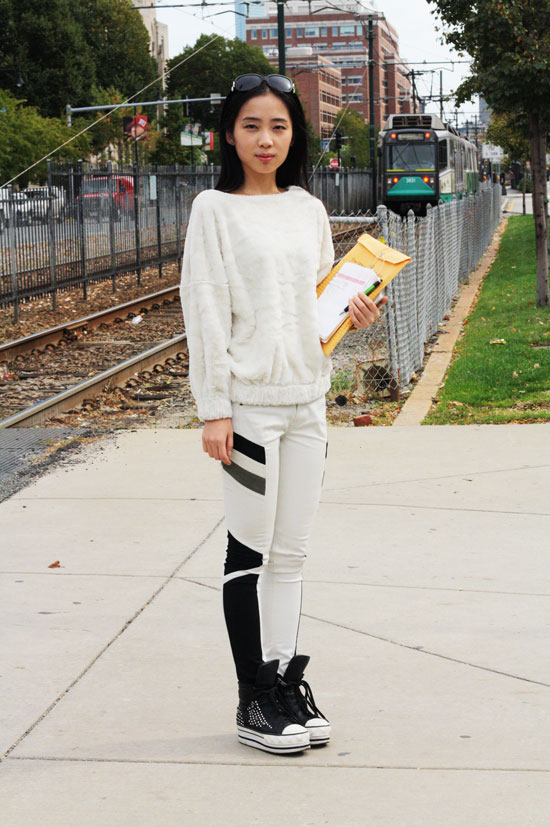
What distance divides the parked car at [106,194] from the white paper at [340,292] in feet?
56.8

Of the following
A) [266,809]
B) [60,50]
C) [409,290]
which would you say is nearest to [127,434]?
[409,290]

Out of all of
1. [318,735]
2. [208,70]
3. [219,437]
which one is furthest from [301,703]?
[208,70]

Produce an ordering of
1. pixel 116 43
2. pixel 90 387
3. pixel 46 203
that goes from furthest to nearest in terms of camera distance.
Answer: pixel 116 43 < pixel 46 203 < pixel 90 387

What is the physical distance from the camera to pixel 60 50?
232 ft

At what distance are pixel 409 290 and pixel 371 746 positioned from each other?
798 cm

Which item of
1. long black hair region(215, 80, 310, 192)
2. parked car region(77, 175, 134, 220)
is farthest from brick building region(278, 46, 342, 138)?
long black hair region(215, 80, 310, 192)

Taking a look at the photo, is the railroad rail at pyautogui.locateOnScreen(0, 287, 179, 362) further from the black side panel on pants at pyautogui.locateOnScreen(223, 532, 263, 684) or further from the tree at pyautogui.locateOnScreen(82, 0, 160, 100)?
the tree at pyautogui.locateOnScreen(82, 0, 160, 100)

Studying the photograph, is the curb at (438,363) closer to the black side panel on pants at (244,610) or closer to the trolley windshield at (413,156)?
the black side panel on pants at (244,610)

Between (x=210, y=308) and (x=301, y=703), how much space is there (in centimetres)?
121

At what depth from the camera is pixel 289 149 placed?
3.59 metres

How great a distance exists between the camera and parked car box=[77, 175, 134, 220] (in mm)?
20781

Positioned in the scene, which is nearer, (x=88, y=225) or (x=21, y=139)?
(x=88, y=225)

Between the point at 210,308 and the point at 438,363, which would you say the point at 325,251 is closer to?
the point at 210,308

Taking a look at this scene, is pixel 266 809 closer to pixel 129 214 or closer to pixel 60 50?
pixel 129 214
